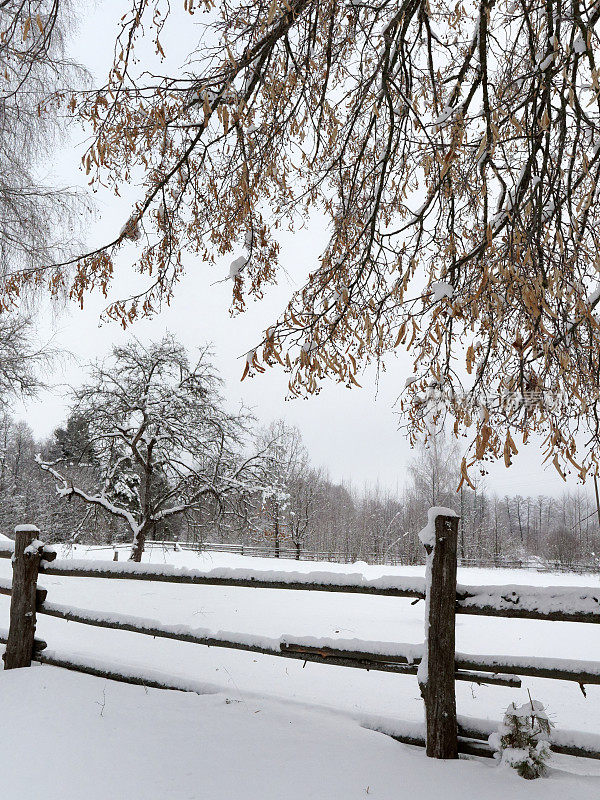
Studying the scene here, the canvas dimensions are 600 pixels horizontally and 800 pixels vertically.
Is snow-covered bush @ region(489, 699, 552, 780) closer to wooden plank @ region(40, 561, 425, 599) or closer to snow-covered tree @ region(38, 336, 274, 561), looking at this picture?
wooden plank @ region(40, 561, 425, 599)

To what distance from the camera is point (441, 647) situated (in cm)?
289

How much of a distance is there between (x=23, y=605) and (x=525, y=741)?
3.75 m

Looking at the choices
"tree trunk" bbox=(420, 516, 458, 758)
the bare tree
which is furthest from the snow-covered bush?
the bare tree

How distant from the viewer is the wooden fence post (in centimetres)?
430

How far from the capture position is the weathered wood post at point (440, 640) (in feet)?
9.27

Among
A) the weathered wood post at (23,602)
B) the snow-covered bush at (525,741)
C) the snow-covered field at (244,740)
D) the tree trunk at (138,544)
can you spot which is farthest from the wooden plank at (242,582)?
the tree trunk at (138,544)

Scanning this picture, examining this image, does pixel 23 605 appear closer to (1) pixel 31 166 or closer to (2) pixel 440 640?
(2) pixel 440 640

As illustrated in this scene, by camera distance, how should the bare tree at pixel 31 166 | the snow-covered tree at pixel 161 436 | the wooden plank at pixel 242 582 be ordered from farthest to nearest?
the snow-covered tree at pixel 161 436
the bare tree at pixel 31 166
the wooden plank at pixel 242 582

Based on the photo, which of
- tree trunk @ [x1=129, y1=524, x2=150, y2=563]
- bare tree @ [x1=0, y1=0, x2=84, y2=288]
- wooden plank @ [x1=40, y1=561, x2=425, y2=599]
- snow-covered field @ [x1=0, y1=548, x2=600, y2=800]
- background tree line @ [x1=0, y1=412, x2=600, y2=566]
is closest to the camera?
snow-covered field @ [x1=0, y1=548, x2=600, y2=800]

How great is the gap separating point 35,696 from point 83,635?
436cm

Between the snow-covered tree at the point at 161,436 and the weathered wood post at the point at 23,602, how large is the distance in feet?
33.3

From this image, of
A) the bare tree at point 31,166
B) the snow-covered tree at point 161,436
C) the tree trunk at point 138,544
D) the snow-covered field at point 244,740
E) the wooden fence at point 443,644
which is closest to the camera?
the snow-covered field at point 244,740

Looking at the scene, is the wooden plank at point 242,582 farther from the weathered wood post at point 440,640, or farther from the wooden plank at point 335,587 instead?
the weathered wood post at point 440,640

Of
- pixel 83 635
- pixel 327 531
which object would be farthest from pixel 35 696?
pixel 327 531
